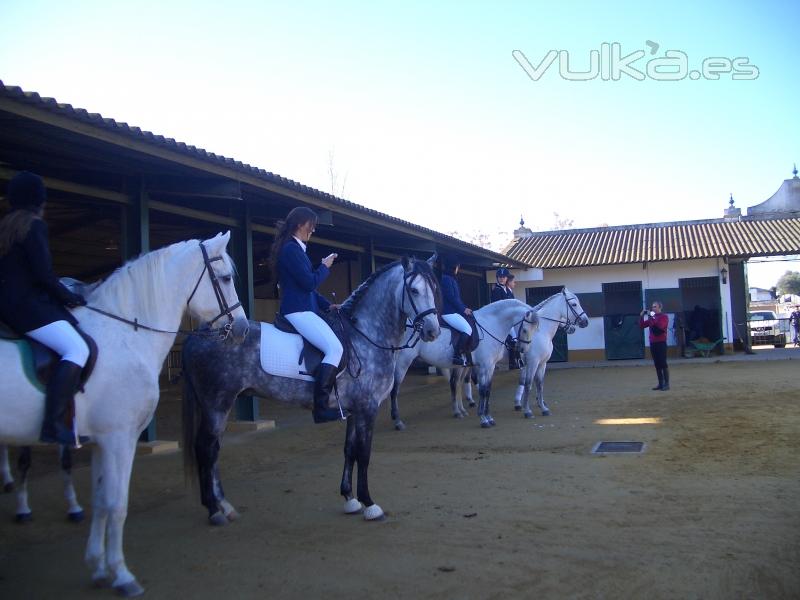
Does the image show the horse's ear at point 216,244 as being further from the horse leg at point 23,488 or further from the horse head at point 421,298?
the horse leg at point 23,488

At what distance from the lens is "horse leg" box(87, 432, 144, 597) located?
3.87 m

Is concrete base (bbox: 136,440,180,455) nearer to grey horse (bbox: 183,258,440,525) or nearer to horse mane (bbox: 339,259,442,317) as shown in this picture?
grey horse (bbox: 183,258,440,525)

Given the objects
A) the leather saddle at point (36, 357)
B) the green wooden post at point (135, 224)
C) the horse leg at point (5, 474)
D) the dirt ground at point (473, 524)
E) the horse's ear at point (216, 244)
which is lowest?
the dirt ground at point (473, 524)

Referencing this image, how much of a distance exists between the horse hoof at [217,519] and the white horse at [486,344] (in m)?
5.26

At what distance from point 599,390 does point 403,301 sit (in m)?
10.0

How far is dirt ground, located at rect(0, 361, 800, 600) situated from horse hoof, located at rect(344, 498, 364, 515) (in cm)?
14

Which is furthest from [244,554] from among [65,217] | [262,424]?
[65,217]

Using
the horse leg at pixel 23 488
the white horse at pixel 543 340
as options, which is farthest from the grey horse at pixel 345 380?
the white horse at pixel 543 340

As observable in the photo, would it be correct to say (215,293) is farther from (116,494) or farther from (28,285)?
(116,494)

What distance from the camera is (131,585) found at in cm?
394

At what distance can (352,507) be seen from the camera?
18.3 ft

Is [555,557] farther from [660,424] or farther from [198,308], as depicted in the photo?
[660,424]

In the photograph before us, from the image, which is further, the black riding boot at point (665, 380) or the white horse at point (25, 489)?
the black riding boot at point (665, 380)

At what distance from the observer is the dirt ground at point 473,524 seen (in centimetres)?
395
